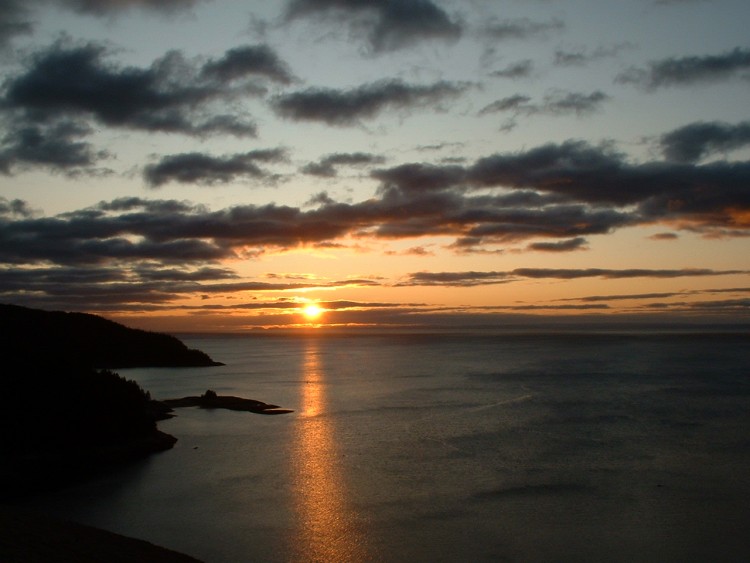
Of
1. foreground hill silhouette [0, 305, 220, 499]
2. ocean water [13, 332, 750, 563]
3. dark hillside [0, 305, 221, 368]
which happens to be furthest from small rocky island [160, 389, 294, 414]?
dark hillside [0, 305, 221, 368]

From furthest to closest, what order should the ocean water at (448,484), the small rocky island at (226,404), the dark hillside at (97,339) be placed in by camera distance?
the dark hillside at (97,339), the small rocky island at (226,404), the ocean water at (448,484)

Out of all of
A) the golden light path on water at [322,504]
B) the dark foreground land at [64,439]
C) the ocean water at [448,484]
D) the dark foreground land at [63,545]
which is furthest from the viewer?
the ocean water at [448,484]

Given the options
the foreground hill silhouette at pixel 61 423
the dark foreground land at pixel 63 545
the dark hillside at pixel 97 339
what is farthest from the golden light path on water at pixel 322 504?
the dark hillside at pixel 97 339

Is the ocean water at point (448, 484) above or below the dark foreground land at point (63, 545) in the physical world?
below

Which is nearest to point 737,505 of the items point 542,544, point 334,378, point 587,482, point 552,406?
point 587,482

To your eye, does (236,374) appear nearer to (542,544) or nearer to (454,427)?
(454,427)

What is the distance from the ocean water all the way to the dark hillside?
6091 cm

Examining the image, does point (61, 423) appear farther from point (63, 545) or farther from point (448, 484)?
point (448, 484)

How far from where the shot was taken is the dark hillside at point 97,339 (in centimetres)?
11081

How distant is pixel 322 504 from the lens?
99.5 feet

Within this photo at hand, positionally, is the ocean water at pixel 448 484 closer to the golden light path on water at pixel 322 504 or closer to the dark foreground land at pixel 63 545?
the golden light path on water at pixel 322 504

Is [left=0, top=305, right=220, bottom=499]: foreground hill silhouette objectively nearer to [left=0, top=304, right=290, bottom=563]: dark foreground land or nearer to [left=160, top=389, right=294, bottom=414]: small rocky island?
[left=0, top=304, right=290, bottom=563]: dark foreground land

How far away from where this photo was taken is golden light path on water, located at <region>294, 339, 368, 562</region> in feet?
79.4

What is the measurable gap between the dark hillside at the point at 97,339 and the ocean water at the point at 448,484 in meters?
60.9
